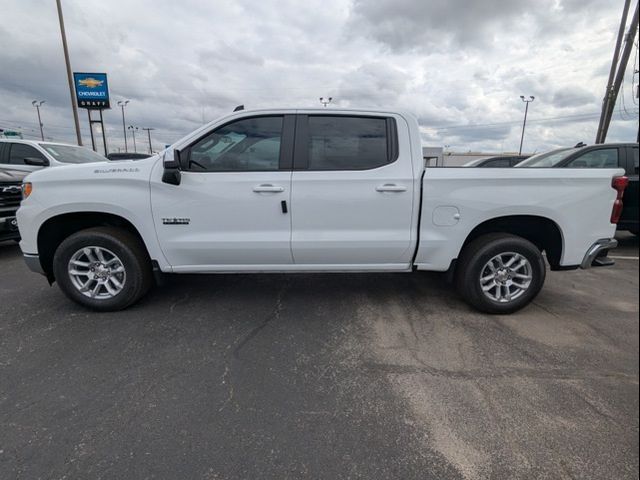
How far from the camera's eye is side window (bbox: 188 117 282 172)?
11.2 feet

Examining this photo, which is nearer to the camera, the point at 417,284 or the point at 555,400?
the point at 555,400

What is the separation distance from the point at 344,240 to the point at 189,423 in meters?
1.96

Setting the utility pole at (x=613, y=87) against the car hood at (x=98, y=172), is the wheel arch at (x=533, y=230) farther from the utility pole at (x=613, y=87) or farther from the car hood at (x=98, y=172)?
the utility pole at (x=613, y=87)

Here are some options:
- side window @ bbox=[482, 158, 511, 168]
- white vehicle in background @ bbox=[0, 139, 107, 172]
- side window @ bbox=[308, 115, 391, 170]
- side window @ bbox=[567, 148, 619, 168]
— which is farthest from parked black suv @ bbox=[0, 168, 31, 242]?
side window @ bbox=[482, 158, 511, 168]

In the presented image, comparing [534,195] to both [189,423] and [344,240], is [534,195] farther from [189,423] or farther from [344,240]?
[189,423]

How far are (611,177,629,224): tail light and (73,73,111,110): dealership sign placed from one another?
22910 mm

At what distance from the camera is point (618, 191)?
→ 338cm

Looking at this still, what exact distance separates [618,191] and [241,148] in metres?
3.54

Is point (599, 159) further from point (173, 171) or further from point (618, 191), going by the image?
point (173, 171)

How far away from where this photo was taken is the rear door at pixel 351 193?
11.1 ft

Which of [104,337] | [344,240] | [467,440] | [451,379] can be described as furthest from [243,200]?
[467,440]

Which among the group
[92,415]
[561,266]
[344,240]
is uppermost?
[344,240]

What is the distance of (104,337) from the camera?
3.16m

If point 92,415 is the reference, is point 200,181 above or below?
above
